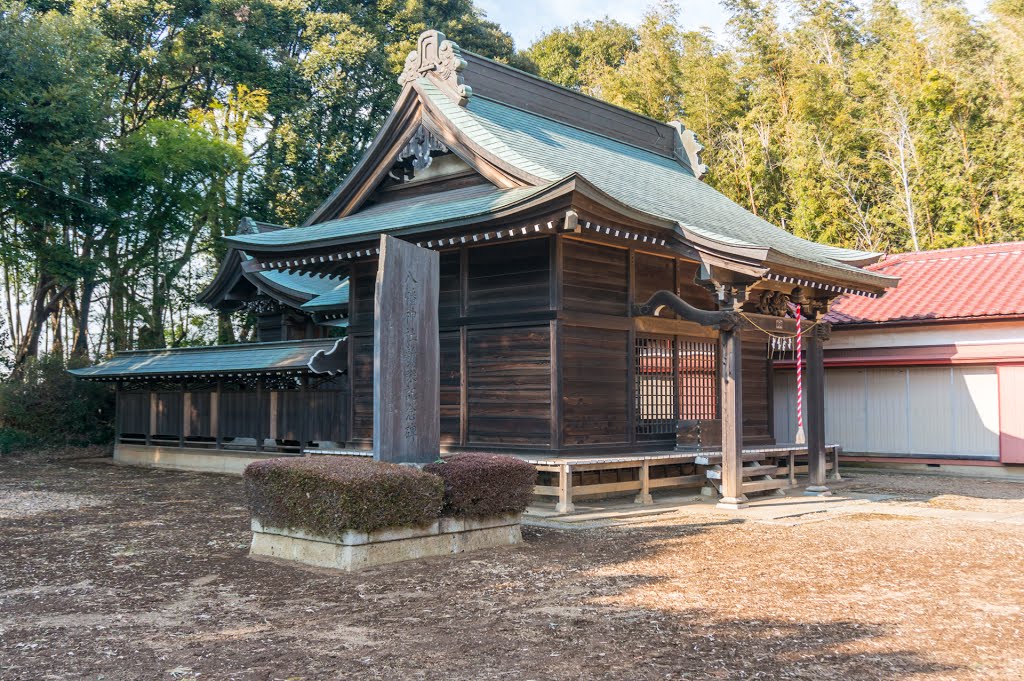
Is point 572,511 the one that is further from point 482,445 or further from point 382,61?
point 382,61

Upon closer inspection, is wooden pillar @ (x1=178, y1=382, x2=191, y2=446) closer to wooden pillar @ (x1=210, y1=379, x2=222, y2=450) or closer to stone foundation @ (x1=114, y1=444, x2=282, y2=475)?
stone foundation @ (x1=114, y1=444, x2=282, y2=475)

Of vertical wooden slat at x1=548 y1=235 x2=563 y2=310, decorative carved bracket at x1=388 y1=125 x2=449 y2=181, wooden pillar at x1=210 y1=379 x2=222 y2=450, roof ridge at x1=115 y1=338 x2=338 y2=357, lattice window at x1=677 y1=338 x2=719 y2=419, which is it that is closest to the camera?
vertical wooden slat at x1=548 y1=235 x2=563 y2=310

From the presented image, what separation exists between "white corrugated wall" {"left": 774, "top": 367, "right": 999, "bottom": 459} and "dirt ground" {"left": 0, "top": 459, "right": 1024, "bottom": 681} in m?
7.58

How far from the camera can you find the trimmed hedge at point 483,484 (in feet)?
28.2

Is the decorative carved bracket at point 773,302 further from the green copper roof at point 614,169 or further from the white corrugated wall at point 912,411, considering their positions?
the white corrugated wall at point 912,411

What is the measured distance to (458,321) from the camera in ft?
43.4

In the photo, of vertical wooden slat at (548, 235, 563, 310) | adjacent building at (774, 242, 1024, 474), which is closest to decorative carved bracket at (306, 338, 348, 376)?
vertical wooden slat at (548, 235, 563, 310)

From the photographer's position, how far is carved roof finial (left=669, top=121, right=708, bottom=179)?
1864 cm

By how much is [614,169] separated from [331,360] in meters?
6.02

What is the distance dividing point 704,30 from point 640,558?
32.7m

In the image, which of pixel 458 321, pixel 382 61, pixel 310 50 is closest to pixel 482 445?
pixel 458 321

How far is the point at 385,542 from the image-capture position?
8055 millimetres

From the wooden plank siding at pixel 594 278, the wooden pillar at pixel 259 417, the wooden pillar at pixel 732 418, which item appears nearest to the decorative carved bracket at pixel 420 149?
the wooden plank siding at pixel 594 278

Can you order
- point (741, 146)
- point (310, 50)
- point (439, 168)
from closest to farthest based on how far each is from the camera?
point (439, 168) < point (741, 146) < point (310, 50)
